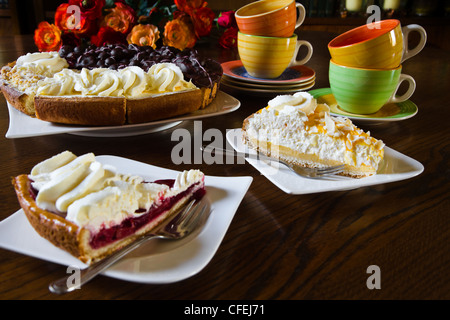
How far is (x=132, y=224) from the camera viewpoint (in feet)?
1.97

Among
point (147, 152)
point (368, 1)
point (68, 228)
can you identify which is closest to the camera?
point (68, 228)

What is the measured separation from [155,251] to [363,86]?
791mm

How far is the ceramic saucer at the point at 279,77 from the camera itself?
133cm

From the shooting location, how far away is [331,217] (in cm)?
71

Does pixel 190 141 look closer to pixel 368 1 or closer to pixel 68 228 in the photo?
pixel 68 228

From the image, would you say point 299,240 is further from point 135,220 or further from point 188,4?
point 188,4

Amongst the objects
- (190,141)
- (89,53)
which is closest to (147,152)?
(190,141)

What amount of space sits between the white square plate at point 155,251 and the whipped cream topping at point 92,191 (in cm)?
5

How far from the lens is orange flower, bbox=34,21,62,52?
65.9 inches

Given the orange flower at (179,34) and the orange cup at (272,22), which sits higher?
the orange cup at (272,22)

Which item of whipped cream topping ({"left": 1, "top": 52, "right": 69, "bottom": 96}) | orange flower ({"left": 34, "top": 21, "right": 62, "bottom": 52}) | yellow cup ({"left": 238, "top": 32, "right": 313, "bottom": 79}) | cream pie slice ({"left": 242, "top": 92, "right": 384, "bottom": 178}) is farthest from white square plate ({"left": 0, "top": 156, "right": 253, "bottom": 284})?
orange flower ({"left": 34, "top": 21, "right": 62, "bottom": 52})

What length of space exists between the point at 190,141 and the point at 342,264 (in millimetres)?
537

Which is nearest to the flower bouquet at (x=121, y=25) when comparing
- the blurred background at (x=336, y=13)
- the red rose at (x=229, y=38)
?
the red rose at (x=229, y=38)

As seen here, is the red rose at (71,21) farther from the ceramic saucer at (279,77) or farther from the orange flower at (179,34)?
the ceramic saucer at (279,77)
